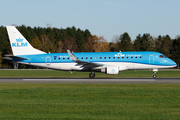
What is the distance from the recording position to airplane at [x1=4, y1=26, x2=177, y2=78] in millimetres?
37188

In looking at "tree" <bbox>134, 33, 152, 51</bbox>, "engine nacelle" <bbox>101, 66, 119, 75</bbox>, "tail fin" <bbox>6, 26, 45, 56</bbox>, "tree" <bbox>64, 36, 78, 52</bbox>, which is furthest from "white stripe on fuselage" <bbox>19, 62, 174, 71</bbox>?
"tree" <bbox>64, 36, 78, 52</bbox>

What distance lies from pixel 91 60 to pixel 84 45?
97.1 meters

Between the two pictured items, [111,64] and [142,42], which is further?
[142,42]

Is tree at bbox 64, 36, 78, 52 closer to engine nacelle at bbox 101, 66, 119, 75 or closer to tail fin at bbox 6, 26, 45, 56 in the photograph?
tail fin at bbox 6, 26, 45, 56

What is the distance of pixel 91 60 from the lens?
38.2m

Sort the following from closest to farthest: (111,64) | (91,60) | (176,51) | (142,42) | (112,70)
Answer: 1. (112,70)
2. (111,64)
3. (91,60)
4. (176,51)
5. (142,42)

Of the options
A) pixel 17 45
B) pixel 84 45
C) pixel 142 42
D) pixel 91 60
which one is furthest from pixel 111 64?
pixel 84 45

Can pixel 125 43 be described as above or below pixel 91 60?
above

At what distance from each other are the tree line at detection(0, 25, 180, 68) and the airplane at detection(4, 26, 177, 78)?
6121 centimetres

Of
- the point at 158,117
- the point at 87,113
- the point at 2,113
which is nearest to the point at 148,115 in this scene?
the point at 158,117

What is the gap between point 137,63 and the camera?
37.4 metres

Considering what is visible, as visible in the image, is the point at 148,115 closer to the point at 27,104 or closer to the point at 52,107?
the point at 52,107

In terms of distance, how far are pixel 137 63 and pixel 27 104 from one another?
2478 centimetres

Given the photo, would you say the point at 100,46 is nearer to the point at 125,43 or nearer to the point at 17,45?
the point at 125,43
